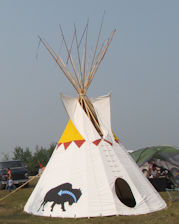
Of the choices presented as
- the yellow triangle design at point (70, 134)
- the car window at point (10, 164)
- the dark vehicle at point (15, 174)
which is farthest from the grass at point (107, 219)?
the car window at point (10, 164)

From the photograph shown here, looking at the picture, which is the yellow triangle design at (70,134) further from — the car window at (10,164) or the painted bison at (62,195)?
the car window at (10,164)

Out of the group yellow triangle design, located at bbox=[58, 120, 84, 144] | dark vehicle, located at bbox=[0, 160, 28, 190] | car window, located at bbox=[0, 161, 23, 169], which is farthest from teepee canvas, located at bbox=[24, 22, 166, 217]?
car window, located at bbox=[0, 161, 23, 169]

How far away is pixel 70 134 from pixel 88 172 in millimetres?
1405

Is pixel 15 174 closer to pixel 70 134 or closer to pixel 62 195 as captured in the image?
pixel 70 134

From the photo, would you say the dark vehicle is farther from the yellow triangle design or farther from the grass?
the yellow triangle design

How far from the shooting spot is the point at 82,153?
8656mm

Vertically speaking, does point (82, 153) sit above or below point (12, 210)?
above

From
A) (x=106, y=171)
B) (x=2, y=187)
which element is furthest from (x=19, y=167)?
(x=106, y=171)

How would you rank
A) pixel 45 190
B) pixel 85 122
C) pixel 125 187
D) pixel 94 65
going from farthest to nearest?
pixel 125 187, pixel 94 65, pixel 85 122, pixel 45 190

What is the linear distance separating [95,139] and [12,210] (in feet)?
11.0

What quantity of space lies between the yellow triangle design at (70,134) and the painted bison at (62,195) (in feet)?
4.49

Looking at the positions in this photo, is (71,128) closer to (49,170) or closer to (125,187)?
(49,170)

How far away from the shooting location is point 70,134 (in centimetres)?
921

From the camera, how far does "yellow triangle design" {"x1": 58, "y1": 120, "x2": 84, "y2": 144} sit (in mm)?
9008
